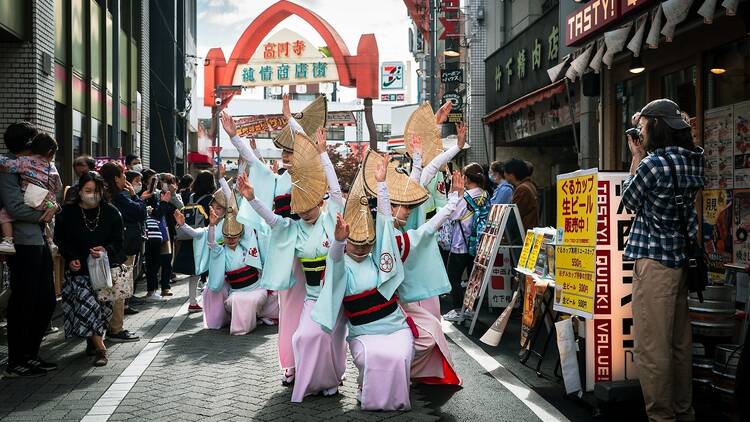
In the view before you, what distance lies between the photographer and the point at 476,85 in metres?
24.3

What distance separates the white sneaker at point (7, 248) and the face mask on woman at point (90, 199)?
34.4 inches

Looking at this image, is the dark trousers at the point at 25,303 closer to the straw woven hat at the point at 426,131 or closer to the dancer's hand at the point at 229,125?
the dancer's hand at the point at 229,125

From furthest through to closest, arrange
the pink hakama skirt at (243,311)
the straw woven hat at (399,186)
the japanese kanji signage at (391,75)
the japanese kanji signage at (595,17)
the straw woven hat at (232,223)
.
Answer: the japanese kanji signage at (391,75), the straw woven hat at (232,223), the pink hakama skirt at (243,311), the japanese kanji signage at (595,17), the straw woven hat at (399,186)

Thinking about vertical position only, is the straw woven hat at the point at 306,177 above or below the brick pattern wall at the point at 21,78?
below

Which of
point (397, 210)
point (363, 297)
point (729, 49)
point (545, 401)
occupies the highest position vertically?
point (729, 49)

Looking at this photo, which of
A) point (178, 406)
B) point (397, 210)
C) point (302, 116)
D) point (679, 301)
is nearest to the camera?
point (679, 301)

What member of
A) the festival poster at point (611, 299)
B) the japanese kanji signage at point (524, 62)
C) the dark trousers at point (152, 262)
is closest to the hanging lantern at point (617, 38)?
the festival poster at point (611, 299)

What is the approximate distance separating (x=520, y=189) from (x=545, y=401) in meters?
4.26

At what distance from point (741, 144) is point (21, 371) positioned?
7.21 m

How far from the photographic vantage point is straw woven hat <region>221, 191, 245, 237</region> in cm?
997

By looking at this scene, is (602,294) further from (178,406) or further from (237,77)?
(237,77)

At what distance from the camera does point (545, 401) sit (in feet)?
19.3

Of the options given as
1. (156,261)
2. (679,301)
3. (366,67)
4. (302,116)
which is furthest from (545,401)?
(366,67)

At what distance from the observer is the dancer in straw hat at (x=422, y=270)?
6.22 m
